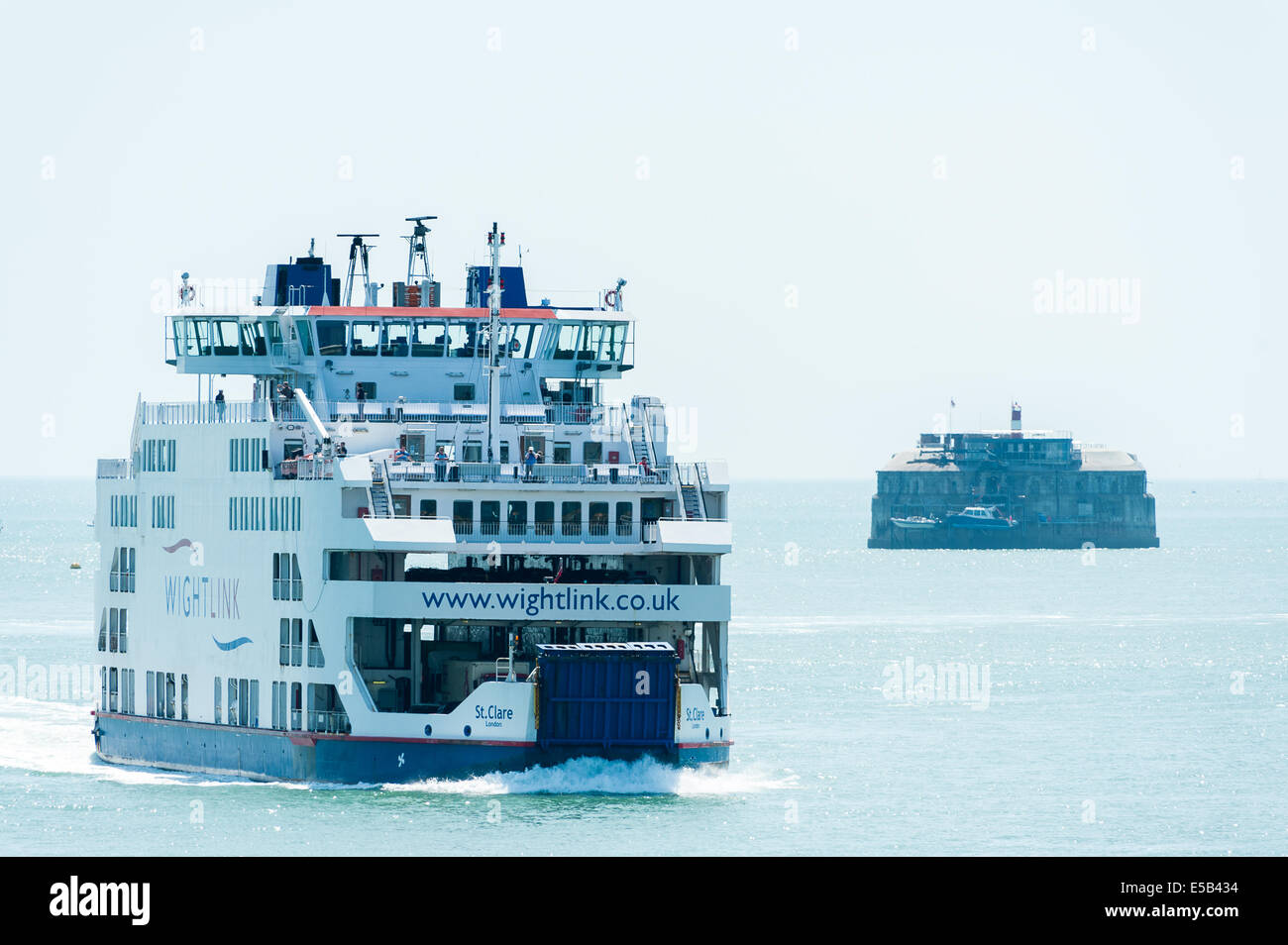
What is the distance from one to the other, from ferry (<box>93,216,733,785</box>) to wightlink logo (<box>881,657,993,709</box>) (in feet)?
72.3

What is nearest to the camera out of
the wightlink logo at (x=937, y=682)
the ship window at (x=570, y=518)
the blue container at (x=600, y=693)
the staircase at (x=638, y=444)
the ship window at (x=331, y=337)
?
the blue container at (x=600, y=693)

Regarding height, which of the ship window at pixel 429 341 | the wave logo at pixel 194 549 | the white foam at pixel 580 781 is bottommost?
the white foam at pixel 580 781

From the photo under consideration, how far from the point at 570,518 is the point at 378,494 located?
366cm

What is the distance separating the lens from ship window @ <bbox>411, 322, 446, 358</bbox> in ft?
184

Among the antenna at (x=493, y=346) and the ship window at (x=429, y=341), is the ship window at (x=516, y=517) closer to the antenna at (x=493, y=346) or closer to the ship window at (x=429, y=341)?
the antenna at (x=493, y=346)

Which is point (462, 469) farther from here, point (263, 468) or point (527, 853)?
point (527, 853)

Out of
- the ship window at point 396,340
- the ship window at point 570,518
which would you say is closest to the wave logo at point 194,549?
the ship window at point 396,340

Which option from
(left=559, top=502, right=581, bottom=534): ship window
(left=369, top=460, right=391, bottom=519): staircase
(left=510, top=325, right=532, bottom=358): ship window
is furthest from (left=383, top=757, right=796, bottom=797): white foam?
(left=510, top=325, right=532, bottom=358): ship window

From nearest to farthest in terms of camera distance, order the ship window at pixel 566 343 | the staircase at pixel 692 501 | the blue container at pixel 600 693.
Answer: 1. the blue container at pixel 600 693
2. the staircase at pixel 692 501
3. the ship window at pixel 566 343

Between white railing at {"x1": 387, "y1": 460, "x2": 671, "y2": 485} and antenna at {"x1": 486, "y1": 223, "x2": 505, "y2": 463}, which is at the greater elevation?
antenna at {"x1": 486, "y1": 223, "x2": 505, "y2": 463}

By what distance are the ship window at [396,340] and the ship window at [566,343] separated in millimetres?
3268

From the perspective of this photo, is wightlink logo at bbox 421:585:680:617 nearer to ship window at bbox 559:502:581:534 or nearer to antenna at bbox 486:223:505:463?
ship window at bbox 559:502:581:534

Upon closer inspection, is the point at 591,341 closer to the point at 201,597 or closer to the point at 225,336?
the point at 225,336

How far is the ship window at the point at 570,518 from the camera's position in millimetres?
50750
